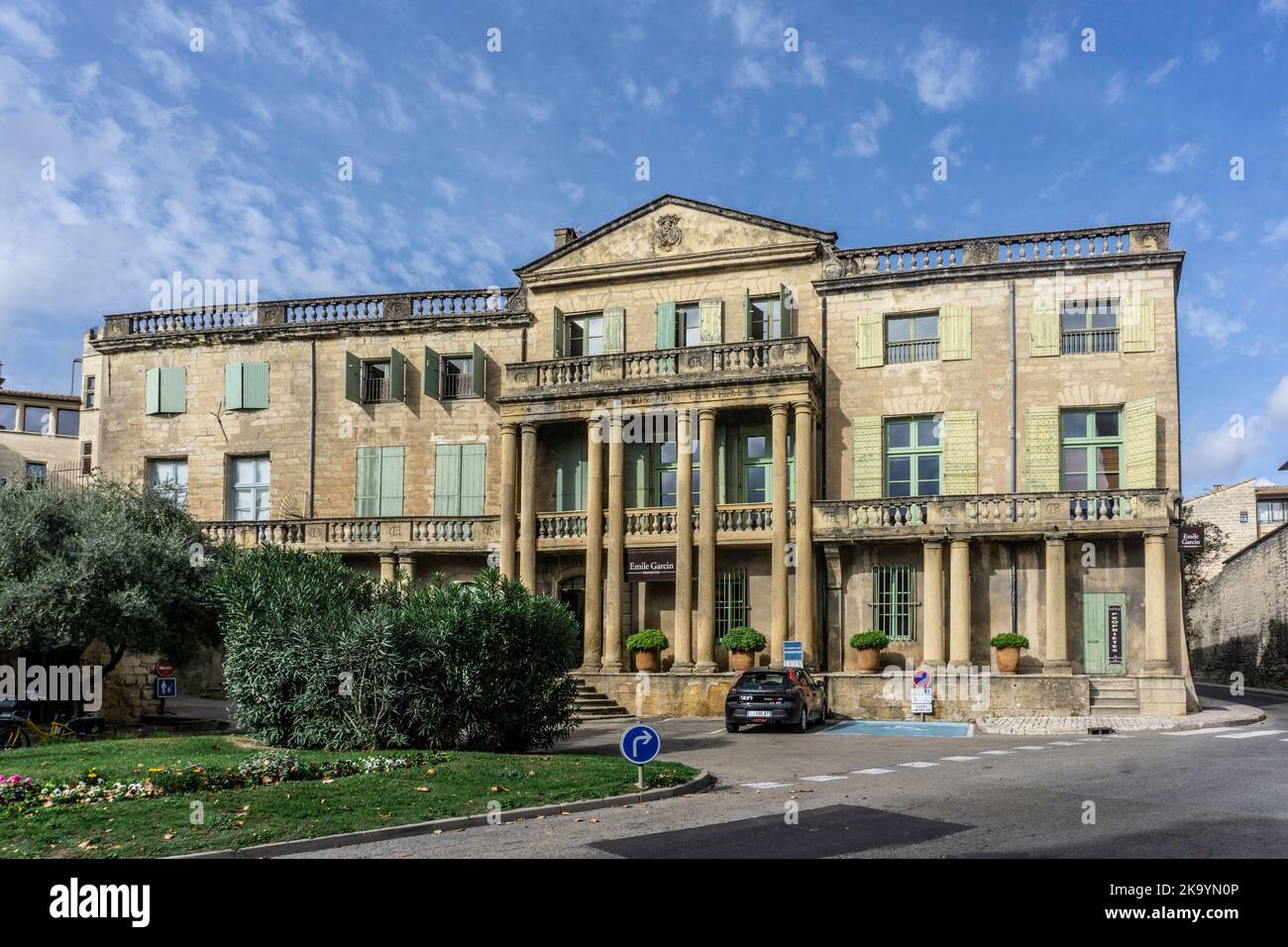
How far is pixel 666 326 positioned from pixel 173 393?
54.1ft

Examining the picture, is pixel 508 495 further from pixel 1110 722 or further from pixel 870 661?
pixel 1110 722

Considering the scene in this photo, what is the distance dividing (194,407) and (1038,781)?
96.7 ft

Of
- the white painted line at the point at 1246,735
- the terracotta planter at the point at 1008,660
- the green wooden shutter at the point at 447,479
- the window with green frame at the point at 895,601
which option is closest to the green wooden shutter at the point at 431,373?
the green wooden shutter at the point at 447,479

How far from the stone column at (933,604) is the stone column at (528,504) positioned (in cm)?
1061

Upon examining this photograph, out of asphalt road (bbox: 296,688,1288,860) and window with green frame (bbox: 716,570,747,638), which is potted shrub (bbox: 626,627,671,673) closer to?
window with green frame (bbox: 716,570,747,638)

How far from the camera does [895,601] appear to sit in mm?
28891

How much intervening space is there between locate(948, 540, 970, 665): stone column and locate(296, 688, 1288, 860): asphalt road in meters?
7.58

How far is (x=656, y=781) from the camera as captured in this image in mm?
14188

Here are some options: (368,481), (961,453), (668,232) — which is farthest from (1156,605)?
(368,481)

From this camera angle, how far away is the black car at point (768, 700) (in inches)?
914

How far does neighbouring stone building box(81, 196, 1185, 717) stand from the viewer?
27.4 m
